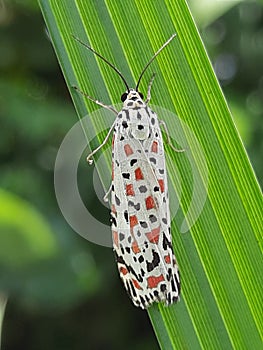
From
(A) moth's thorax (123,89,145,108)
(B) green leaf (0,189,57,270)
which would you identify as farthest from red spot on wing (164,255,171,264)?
(B) green leaf (0,189,57,270)

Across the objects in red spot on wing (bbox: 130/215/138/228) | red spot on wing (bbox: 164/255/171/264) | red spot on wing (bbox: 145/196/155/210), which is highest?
red spot on wing (bbox: 145/196/155/210)

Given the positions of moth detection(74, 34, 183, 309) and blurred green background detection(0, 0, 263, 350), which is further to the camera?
blurred green background detection(0, 0, 263, 350)

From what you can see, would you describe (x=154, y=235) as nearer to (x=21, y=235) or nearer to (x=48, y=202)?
(x=21, y=235)

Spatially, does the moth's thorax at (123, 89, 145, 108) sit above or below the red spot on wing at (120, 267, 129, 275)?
above

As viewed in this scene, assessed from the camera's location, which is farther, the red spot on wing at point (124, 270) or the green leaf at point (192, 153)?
the red spot on wing at point (124, 270)

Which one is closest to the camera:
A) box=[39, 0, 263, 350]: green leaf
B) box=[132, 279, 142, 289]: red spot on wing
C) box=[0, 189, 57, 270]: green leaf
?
box=[39, 0, 263, 350]: green leaf

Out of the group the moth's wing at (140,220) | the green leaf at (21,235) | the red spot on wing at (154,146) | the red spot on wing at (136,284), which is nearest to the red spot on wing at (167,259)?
the moth's wing at (140,220)

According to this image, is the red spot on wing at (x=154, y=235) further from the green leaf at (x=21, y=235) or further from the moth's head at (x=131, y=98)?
the green leaf at (x=21, y=235)

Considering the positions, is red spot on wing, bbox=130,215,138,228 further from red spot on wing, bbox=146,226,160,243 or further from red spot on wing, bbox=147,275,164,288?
red spot on wing, bbox=147,275,164,288
